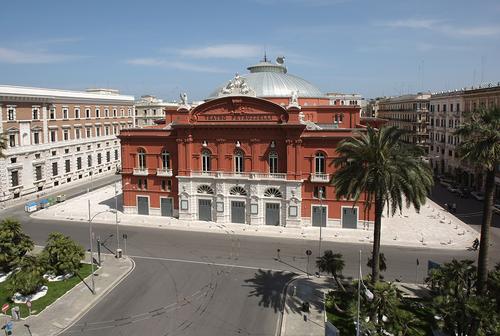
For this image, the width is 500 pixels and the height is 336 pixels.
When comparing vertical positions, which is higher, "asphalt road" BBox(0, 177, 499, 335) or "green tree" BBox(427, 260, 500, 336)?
"green tree" BBox(427, 260, 500, 336)

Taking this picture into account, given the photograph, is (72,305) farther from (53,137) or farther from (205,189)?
(53,137)

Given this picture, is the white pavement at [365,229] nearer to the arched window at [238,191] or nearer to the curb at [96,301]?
the arched window at [238,191]

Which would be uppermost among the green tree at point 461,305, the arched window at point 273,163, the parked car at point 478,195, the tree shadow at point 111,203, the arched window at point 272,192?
the arched window at point 273,163

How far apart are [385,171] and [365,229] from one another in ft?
73.2

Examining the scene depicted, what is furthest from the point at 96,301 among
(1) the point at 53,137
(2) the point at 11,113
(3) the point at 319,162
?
(1) the point at 53,137

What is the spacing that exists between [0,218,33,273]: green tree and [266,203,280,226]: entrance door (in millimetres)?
24258

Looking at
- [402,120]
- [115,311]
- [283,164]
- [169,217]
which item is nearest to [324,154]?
[283,164]

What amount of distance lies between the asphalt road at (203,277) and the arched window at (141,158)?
332 inches

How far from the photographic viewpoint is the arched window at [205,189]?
1927 inches

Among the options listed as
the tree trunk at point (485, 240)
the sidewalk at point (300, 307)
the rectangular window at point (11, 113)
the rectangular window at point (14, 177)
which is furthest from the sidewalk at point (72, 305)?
the rectangular window at point (11, 113)

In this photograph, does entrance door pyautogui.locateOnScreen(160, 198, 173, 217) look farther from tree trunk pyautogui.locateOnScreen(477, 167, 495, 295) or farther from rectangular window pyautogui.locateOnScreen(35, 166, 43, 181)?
tree trunk pyautogui.locateOnScreen(477, 167, 495, 295)

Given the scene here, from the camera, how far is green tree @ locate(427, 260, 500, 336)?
823 inches

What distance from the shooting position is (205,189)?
1934 inches

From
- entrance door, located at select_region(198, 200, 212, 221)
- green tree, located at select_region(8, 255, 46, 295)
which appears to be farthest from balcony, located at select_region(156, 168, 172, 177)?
green tree, located at select_region(8, 255, 46, 295)
